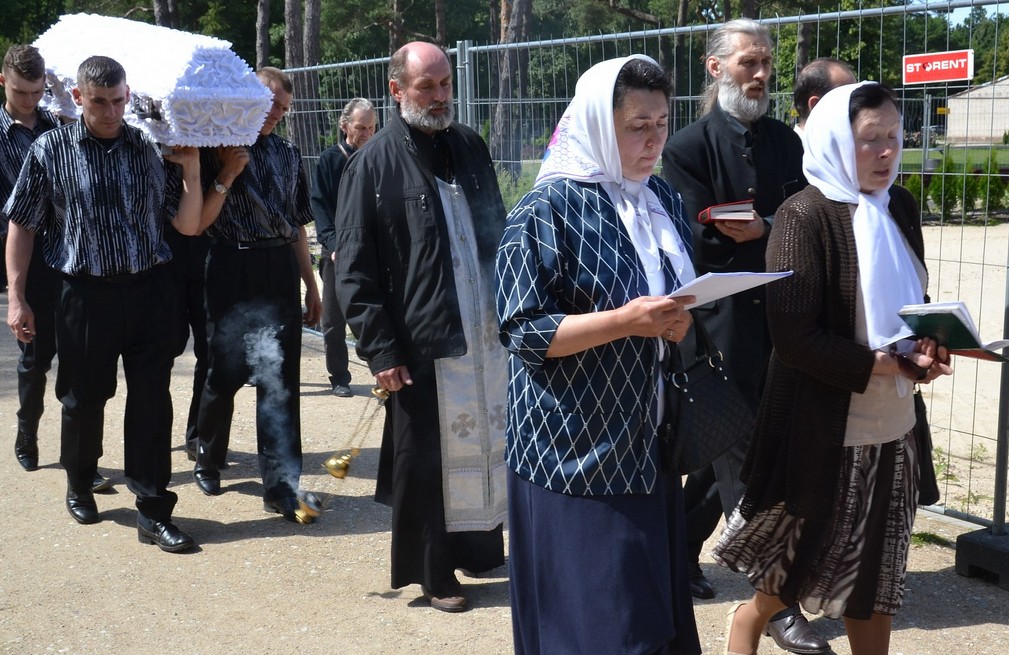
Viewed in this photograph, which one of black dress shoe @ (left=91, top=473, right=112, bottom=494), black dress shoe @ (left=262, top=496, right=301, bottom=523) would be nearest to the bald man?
black dress shoe @ (left=262, top=496, right=301, bottom=523)

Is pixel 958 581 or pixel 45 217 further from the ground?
pixel 45 217

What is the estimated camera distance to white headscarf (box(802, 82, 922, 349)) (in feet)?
10.4

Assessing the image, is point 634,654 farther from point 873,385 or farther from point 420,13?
point 420,13

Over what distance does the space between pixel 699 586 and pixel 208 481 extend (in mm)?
2837

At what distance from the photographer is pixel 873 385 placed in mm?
3297

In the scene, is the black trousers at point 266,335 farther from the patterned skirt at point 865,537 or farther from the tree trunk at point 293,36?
the tree trunk at point 293,36

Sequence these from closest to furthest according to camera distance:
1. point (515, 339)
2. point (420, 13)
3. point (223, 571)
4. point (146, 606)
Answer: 1. point (515, 339)
2. point (146, 606)
3. point (223, 571)
4. point (420, 13)

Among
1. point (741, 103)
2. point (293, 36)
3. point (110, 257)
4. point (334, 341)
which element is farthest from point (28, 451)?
point (293, 36)

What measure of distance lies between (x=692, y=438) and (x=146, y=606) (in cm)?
274

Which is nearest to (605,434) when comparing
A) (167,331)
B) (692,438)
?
(692,438)

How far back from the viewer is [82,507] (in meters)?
5.59

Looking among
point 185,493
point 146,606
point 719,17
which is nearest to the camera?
point 146,606

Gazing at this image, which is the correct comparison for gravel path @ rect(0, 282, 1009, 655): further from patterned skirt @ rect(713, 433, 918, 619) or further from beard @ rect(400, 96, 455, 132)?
beard @ rect(400, 96, 455, 132)

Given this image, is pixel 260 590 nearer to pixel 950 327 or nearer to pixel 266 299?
pixel 266 299
